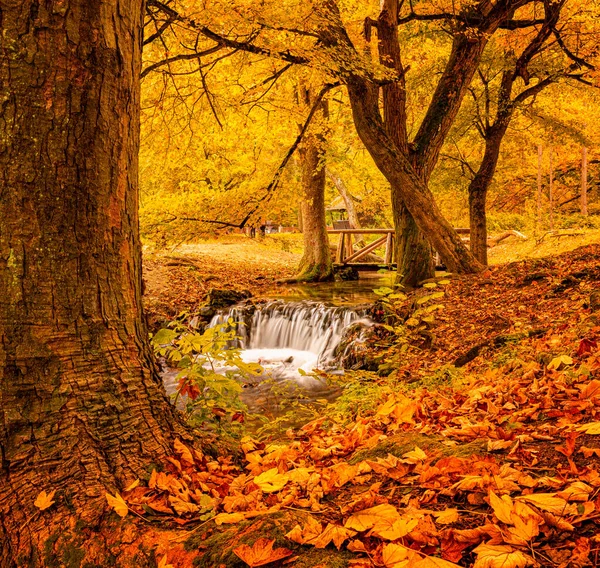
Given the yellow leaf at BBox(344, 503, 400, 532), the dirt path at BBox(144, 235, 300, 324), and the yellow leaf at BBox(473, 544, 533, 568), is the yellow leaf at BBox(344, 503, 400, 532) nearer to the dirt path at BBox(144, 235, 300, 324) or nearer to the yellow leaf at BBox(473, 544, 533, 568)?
the yellow leaf at BBox(473, 544, 533, 568)

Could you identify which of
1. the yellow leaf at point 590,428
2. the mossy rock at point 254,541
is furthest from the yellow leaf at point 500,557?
the yellow leaf at point 590,428

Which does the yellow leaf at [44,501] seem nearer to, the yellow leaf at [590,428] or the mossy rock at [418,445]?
the mossy rock at [418,445]

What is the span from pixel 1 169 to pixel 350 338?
7014 mm

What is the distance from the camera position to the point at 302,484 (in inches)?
74.7

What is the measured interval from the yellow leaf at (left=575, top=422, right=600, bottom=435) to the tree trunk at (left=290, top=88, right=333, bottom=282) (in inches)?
509

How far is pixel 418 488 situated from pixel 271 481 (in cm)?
60

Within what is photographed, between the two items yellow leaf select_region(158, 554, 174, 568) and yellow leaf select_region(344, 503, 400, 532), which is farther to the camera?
yellow leaf select_region(158, 554, 174, 568)

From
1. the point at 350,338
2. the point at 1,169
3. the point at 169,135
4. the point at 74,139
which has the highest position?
the point at 169,135

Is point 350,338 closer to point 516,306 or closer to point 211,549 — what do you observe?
point 516,306

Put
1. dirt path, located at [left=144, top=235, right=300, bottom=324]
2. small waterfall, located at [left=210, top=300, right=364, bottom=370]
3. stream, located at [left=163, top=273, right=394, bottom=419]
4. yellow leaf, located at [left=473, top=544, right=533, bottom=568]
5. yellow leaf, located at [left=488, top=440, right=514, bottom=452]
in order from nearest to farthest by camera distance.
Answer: yellow leaf, located at [left=473, top=544, right=533, bottom=568] < yellow leaf, located at [left=488, top=440, right=514, bottom=452] < stream, located at [left=163, top=273, right=394, bottom=419] < small waterfall, located at [left=210, top=300, right=364, bottom=370] < dirt path, located at [left=144, top=235, right=300, bottom=324]

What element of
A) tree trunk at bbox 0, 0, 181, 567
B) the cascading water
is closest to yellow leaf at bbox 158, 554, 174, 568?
tree trunk at bbox 0, 0, 181, 567

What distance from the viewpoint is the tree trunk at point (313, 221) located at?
1452cm

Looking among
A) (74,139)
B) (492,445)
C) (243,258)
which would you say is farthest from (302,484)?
(243,258)

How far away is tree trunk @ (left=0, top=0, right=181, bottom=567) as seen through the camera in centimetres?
177
